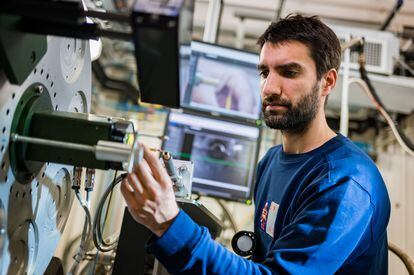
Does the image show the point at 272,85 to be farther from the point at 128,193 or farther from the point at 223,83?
the point at 223,83

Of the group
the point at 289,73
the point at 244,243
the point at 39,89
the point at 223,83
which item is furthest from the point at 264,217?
the point at 223,83

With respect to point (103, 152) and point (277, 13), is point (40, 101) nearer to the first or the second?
point (103, 152)

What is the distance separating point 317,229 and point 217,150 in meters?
1.38

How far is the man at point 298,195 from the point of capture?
0.71 m

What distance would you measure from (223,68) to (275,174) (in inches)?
44.6

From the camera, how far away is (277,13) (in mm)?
2346

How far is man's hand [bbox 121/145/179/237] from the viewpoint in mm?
649

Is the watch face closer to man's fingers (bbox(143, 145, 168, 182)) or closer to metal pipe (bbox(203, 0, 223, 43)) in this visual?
man's fingers (bbox(143, 145, 168, 182))

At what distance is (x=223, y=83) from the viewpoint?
2283mm

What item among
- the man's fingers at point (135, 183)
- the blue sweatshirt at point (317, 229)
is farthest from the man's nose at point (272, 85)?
the man's fingers at point (135, 183)

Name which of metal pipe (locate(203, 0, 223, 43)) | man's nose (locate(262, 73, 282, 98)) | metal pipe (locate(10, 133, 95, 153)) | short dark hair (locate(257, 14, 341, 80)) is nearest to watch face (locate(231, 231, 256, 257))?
man's nose (locate(262, 73, 282, 98))

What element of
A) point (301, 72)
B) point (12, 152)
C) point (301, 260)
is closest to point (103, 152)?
point (12, 152)

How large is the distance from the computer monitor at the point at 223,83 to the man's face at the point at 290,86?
3.35 ft

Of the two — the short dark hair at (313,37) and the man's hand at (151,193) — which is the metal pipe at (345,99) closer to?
the short dark hair at (313,37)
